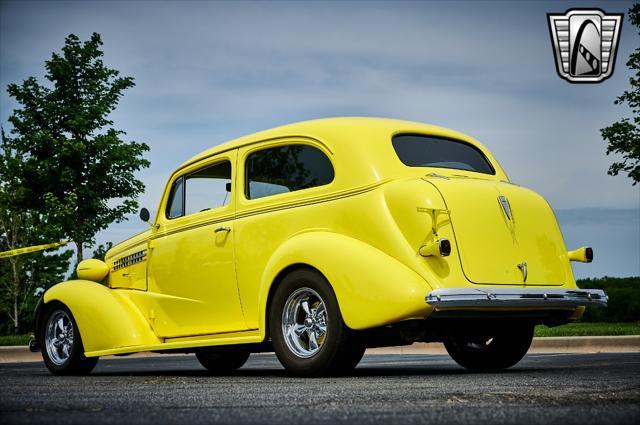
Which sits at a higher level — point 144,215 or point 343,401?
point 144,215

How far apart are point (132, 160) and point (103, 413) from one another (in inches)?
774

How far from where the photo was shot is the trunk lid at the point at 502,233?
622 cm

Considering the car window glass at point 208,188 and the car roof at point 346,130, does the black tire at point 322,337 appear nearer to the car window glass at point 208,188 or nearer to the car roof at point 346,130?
the car roof at point 346,130

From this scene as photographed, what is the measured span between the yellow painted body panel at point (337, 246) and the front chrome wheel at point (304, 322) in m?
0.26

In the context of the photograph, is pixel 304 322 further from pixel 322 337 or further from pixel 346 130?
pixel 346 130

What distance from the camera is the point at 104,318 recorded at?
8141 mm

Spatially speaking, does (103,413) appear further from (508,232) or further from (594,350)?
(594,350)

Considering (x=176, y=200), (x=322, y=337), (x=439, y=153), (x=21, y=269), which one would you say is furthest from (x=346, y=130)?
(x=21, y=269)

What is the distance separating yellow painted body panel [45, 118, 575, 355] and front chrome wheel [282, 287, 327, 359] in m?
0.26

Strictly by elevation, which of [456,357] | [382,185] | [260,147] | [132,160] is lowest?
[456,357]

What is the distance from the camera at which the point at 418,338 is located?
648cm

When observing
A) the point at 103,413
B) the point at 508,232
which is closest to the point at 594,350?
the point at 508,232

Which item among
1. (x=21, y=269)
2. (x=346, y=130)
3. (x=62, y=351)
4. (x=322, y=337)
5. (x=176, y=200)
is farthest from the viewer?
(x=21, y=269)

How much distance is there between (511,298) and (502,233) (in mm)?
579
